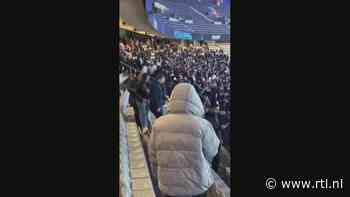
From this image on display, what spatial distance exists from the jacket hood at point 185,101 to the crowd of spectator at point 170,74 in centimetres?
14

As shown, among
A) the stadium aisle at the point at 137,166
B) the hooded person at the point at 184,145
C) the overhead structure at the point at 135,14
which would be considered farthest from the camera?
the stadium aisle at the point at 137,166

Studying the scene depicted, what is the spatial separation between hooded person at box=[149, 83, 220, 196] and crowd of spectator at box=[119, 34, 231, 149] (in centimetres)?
13

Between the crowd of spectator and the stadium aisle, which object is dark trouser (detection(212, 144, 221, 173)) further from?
the stadium aisle

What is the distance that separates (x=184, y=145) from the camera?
1.56 metres

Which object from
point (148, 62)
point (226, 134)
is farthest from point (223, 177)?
point (148, 62)

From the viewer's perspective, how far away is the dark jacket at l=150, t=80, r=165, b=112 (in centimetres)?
175

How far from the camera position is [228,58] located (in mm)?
1672

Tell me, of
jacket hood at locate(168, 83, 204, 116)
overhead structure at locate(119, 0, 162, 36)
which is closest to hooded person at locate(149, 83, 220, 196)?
jacket hood at locate(168, 83, 204, 116)

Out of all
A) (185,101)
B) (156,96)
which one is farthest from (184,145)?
(156,96)

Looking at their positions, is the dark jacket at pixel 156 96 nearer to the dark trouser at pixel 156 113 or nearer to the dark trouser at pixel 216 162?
the dark trouser at pixel 156 113

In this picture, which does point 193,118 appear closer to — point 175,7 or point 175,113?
point 175,113

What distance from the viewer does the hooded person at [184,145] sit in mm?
1544

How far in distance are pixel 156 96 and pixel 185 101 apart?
27 centimetres

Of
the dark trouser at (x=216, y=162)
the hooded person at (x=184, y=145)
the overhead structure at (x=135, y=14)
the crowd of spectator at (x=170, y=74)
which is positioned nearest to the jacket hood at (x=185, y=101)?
the hooded person at (x=184, y=145)
